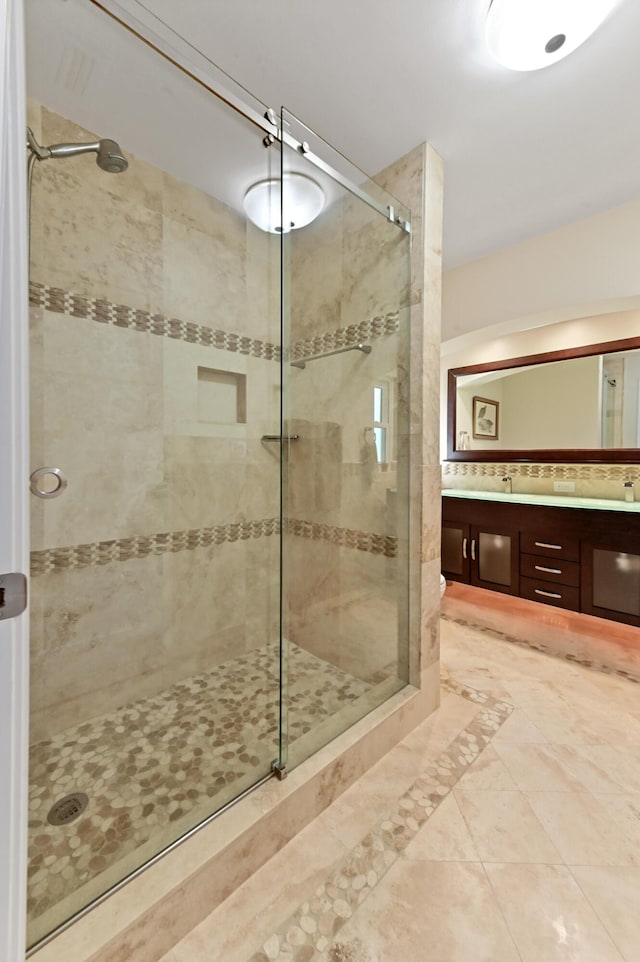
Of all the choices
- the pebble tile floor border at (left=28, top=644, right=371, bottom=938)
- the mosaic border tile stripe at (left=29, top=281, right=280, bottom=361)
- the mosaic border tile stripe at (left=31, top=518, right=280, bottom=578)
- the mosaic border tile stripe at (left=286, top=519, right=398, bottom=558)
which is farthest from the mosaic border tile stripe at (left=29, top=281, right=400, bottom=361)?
the pebble tile floor border at (left=28, top=644, right=371, bottom=938)

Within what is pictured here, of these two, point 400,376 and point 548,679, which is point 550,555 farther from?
point 400,376

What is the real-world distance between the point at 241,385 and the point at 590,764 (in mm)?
2123


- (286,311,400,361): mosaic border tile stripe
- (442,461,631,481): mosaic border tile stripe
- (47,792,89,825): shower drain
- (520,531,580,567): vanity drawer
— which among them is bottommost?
(47,792,89,825): shower drain

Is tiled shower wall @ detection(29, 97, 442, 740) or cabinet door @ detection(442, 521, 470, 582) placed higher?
tiled shower wall @ detection(29, 97, 442, 740)

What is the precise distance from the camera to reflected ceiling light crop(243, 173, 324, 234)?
155cm

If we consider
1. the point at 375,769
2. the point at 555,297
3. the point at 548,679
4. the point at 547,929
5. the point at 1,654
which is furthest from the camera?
the point at 555,297

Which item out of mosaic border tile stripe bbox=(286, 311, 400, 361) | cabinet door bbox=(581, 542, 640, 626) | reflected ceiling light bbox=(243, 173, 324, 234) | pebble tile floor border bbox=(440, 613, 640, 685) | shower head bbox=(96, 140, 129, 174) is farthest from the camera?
cabinet door bbox=(581, 542, 640, 626)

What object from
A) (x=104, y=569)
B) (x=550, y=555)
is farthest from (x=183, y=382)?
(x=550, y=555)

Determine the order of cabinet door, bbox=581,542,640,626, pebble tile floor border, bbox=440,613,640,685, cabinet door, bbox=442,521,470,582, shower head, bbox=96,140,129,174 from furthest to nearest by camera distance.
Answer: cabinet door, bbox=442,521,470,582 < cabinet door, bbox=581,542,640,626 < pebble tile floor border, bbox=440,613,640,685 < shower head, bbox=96,140,129,174

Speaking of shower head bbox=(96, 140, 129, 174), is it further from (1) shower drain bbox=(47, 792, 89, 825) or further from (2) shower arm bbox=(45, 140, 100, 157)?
(1) shower drain bbox=(47, 792, 89, 825)

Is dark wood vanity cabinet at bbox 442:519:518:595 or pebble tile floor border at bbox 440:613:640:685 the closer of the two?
pebble tile floor border at bbox 440:613:640:685

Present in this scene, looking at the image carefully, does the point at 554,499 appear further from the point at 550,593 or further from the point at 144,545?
the point at 144,545

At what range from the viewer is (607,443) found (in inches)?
110

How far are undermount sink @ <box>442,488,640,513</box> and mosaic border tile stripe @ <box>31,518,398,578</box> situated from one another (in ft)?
5.14
